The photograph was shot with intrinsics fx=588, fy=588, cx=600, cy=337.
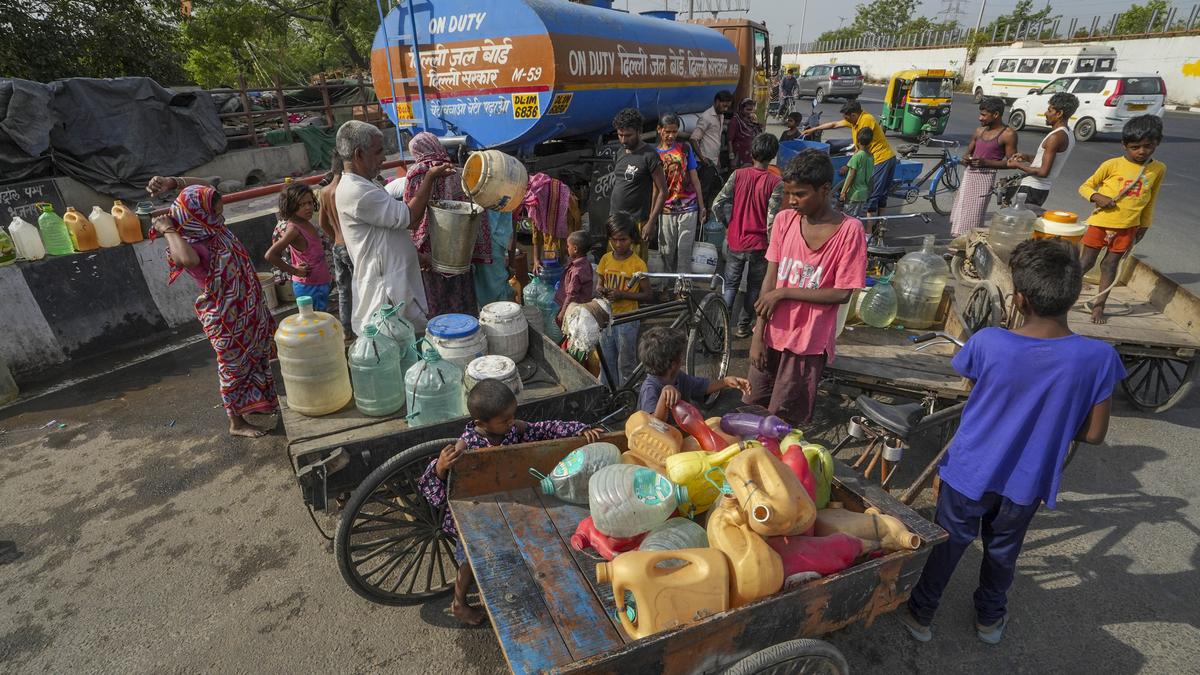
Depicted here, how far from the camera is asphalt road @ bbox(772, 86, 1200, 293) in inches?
293

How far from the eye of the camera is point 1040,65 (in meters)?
→ 20.2

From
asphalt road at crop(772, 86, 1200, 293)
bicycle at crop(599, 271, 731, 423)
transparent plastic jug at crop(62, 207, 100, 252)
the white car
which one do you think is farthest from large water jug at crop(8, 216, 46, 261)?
the white car

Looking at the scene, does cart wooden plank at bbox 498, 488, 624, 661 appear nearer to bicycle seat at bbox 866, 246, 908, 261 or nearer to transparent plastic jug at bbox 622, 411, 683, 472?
transparent plastic jug at bbox 622, 411, 683, 472

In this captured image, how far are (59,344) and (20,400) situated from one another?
675mm

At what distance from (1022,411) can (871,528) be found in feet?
2.38

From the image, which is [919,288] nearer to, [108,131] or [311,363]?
[311,363]

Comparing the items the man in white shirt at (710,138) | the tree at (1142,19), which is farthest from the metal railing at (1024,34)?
the man in white shirt at (710,138)

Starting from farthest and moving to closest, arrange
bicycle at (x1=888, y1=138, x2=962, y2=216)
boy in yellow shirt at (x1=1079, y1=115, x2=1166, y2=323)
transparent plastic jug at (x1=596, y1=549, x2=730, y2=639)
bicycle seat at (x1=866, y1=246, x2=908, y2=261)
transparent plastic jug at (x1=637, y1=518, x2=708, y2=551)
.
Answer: bicycle at (x1=888, y1=138, x2=962, y2=216) < bicycle seat at (x1=866, y1=246, x2=908, y2=261) < boy in yellow shirt at (x1=1079, y1=115, x2=1166, y2=323) < transparent plastic jug at (x1=637, y1=518, x2=708, y2=551) < transparent plastic jug at (x1=596, y1=549, x2=730, y2=639)

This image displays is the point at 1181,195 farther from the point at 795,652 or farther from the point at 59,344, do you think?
the point at 59,344

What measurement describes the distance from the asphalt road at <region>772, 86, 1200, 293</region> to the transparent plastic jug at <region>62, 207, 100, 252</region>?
10091mm

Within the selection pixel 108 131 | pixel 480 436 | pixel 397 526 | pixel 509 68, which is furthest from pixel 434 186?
pixel 108 131

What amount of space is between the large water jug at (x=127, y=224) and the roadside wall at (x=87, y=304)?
9 centimetres

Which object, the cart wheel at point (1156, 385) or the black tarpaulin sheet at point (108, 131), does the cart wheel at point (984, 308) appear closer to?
the cart wheel at point (1156, 385)

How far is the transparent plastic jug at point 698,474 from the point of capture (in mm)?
2225
